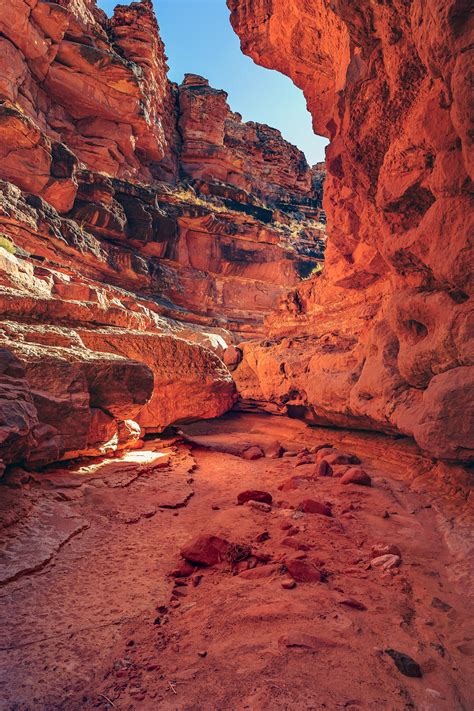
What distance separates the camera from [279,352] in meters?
10.7

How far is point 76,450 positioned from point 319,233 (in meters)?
38.0

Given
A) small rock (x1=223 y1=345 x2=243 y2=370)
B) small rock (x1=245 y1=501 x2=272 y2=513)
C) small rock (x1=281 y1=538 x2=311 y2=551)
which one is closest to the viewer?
small rock (x1=281 y1=538 x2=311 y2=551)

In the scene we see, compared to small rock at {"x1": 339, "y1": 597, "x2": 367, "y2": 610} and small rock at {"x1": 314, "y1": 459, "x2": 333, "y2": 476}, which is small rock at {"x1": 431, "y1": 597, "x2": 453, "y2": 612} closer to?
small rock at {"x1": 339, "y1": 597, "x2": 367, "y2": 610}

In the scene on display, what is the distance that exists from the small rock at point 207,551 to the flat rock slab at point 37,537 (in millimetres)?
1124

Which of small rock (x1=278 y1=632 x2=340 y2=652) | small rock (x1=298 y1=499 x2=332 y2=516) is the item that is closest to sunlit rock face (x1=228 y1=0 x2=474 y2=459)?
small rock (x1=298 y1=499 x2=332 y2=516)

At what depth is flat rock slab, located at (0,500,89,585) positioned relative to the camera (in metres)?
2.64

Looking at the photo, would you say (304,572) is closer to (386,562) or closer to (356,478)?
(386,562)

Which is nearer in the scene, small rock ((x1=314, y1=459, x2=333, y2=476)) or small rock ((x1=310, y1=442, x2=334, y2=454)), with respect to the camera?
small rock ((x1=314, y1=459, x2=333, y2=476))

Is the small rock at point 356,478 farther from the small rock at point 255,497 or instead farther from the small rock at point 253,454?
the small rock at point 253,454

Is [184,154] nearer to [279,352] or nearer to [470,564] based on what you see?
[279,352]

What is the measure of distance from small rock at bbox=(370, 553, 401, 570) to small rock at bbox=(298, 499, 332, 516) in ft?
3.43

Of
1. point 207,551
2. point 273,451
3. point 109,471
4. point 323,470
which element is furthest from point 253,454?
point 207,551

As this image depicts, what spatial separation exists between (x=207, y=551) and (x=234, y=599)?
66 centimetres

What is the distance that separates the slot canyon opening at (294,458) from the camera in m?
1.85
